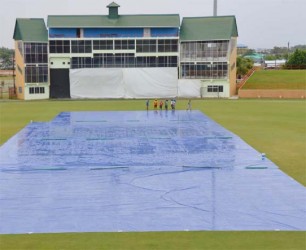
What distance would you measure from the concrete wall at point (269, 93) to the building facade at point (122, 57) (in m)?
2.83

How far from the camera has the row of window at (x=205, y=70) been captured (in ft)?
296

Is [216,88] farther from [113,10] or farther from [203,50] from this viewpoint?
[113,10]

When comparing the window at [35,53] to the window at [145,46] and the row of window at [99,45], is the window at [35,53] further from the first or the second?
the window at [145,46]

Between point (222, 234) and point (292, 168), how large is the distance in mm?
12505

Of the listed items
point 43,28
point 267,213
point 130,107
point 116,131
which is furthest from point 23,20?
point 267,213

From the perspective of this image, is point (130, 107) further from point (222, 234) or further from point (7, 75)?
point (7, 75)

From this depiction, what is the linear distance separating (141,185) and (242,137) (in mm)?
17943

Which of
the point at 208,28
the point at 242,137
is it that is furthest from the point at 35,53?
the point at 242,137

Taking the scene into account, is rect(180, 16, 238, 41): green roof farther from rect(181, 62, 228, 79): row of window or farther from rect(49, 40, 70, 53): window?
rect(49, 40, 70, 53): window

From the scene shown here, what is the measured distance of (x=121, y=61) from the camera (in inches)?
3546

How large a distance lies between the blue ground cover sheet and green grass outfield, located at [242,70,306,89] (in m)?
52.4

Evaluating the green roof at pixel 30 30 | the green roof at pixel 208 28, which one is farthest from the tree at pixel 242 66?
the green roof at pixel 30 30

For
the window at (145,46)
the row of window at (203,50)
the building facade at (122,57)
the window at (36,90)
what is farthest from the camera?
the row of window at (203,50)

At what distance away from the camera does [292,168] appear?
2959 centimetres
